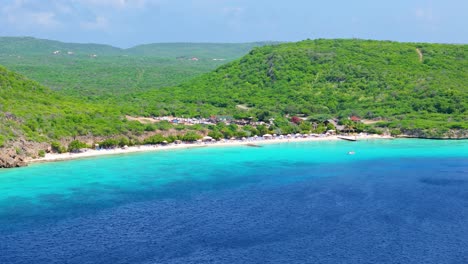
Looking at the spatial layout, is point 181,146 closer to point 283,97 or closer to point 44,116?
point 44,116

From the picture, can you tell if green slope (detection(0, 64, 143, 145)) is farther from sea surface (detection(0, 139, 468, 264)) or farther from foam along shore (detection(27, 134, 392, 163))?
sea surface (detection(0, 139, 468, 264))

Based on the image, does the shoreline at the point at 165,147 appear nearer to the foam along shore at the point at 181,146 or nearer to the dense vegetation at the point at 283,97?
the foam along shore at the point at 181,146

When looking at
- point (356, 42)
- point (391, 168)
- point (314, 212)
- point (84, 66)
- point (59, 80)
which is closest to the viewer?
point (314, 212)

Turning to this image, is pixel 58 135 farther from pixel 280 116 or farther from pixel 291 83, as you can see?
pixel 291 83

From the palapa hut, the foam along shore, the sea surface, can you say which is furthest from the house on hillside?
the palapa hut

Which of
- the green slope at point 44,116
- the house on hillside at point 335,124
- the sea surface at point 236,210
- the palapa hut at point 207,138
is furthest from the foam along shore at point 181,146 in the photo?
the house on hillside at point 335,124

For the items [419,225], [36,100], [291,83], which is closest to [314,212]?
[419,225]
